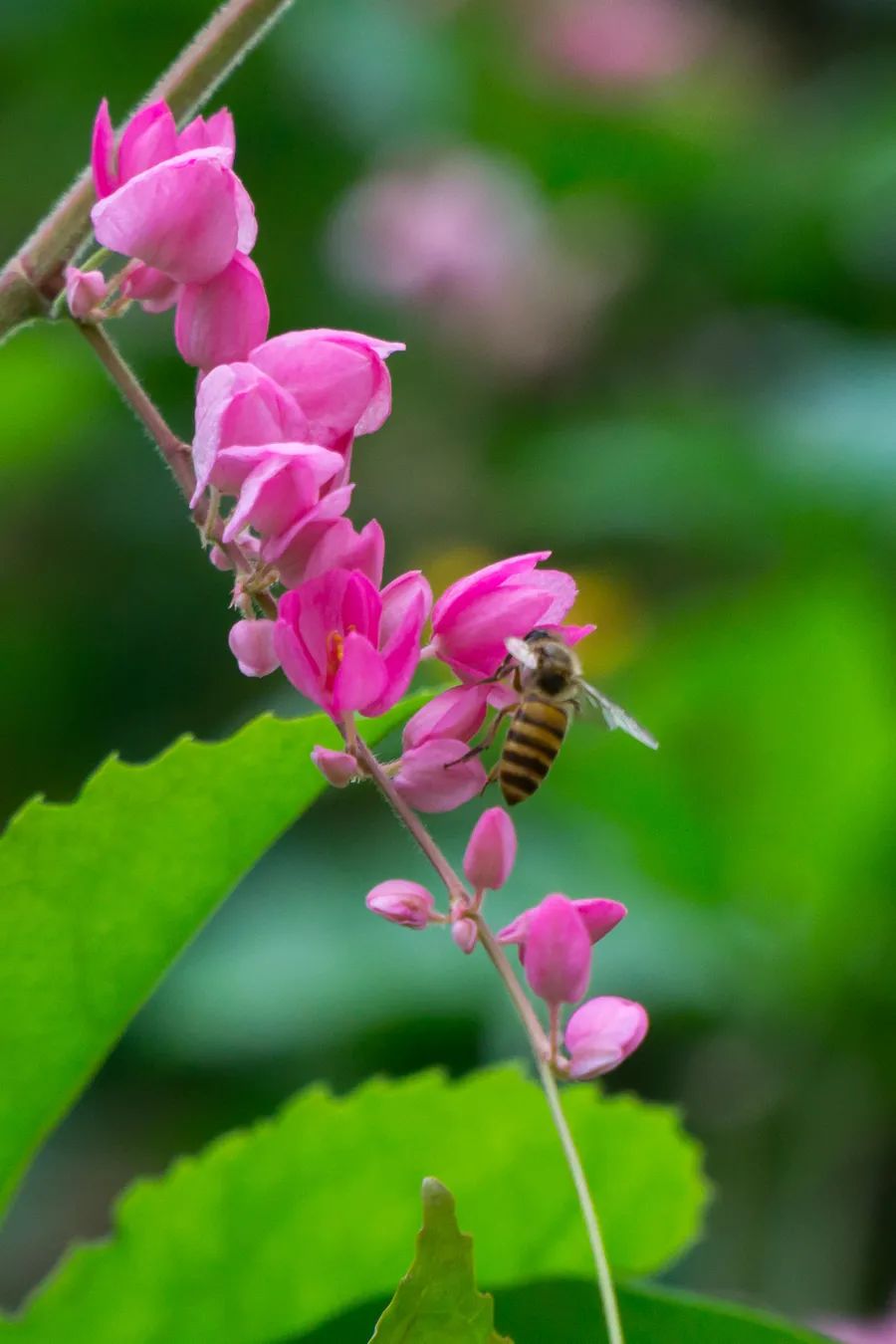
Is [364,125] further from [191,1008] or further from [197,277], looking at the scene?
[197,277]

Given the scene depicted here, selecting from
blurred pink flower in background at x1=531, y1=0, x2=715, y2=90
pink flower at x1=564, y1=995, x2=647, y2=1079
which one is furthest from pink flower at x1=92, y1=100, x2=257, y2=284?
blurred pink flower in background at x1=531, y1=0, x2=715, y2=90

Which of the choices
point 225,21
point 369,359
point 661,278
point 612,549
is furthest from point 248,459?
point 661,278

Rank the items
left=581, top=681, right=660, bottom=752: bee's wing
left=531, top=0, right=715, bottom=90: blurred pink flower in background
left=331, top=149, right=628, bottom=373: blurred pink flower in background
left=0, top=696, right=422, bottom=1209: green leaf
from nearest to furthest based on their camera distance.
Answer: left=0, top=696, right=422, bottom=1209: green leaf < left=581, top=681, right=660, bottom=752: bee's wing < left=331, top=149, right=628, bottom=373: blurred pink flower in background < left=531, top=0, right=715, bottom=90: blurred pink flower in background

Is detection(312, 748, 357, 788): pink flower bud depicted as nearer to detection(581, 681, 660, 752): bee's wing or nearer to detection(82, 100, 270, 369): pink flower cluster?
detection(82, 100, 270, 369): pink flower cluster

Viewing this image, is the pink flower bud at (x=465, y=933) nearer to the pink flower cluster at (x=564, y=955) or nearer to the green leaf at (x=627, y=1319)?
the pink flower cluster at (x=564, y=955)

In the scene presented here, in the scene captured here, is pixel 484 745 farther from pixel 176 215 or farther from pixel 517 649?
pixel 176 215

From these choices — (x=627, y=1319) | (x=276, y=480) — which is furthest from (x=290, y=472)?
(x=627, y=1319)

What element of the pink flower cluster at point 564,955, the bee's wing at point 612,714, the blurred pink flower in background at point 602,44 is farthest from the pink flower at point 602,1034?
the blurred pink flower in background at point 602,44
